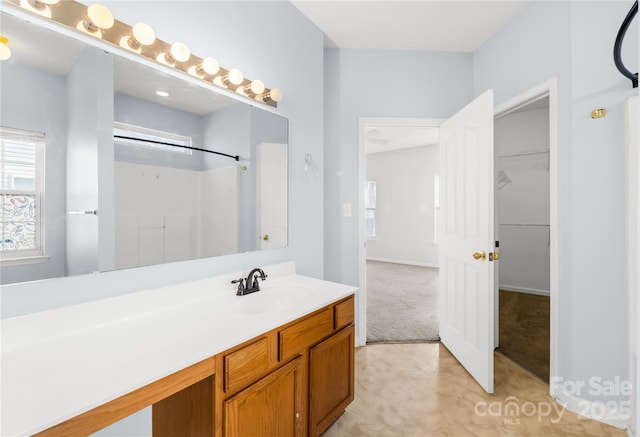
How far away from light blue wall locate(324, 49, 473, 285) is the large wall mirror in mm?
1054

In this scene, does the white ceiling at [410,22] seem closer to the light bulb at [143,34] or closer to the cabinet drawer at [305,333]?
the light bulb at [143,34]

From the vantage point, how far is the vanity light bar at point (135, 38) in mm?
1058

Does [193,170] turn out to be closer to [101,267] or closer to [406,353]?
[101,267]

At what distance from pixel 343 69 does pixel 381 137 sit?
9.90 ft

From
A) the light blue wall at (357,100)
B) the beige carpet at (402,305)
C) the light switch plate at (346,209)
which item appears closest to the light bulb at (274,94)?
the light blue wall at (357,100)

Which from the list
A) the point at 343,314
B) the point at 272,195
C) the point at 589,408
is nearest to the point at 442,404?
the point at 589,408

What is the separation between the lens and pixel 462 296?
7.68ft

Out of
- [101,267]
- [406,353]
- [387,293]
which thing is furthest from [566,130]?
[387,293]

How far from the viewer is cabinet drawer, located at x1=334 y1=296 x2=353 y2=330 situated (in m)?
1.57

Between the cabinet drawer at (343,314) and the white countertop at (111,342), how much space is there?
3.9 inches

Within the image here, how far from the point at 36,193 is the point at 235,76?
1.06 metres

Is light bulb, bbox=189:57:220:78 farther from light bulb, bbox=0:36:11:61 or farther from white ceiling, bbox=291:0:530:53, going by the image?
white ceiling, bbox=291:0:530:53

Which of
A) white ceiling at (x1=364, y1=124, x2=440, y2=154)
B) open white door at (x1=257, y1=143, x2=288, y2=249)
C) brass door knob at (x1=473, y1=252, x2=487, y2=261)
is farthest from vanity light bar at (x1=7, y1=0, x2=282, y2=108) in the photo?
white ceiling at (x1=364, y1=124, x2=440, y2=154)

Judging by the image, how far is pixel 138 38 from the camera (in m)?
1.21
